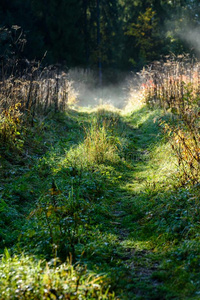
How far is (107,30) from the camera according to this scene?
26.4m

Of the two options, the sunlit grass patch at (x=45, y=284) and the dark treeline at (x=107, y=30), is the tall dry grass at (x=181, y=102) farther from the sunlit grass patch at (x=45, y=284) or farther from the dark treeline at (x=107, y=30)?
the dark treeline at (x=107, y=30)

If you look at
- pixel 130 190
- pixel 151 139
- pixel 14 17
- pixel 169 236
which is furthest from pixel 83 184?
pixel 14 17

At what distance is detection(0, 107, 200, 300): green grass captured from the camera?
2805 mm

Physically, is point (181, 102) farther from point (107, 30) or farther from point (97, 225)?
point (107, 30)

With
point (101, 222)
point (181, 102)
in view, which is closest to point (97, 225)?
point (101, 222)

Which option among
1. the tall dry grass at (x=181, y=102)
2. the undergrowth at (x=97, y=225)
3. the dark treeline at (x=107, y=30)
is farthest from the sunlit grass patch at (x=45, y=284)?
the dark treeline at (x=107, y=30)

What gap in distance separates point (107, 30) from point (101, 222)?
2465 cm

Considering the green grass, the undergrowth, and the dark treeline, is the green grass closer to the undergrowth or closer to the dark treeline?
the undergrowth

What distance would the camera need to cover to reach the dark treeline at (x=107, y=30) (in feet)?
68.9

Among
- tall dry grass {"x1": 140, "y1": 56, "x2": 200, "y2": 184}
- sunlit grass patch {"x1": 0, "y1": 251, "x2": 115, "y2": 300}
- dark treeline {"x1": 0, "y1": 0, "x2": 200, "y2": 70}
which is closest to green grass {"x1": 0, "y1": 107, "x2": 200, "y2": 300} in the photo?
sunlit grass patch {"x1": 0, "y1": 251, "x2": 115, "y2": 300}

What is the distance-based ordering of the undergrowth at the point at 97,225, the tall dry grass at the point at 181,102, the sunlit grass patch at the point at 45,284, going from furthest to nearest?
the tall dry grass at the point at 181,102
the undergrowth at the point at 97,225
the sunlit grass patch at the point at 45,284

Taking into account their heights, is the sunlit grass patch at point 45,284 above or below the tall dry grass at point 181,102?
below

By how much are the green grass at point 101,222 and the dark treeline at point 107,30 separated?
1284 cm

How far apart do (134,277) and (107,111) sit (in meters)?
9.31
